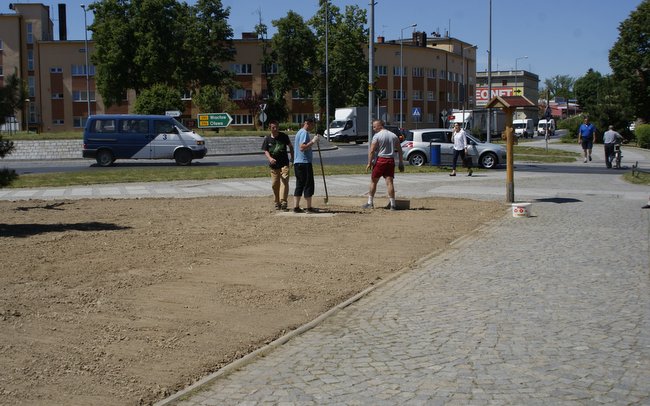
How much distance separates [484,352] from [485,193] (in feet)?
45.0

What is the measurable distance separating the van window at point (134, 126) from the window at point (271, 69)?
4706 cm

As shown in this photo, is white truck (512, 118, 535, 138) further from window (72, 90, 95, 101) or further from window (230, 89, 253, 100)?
window (72, 90, 95, 101)

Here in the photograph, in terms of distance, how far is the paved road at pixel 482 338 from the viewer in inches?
196

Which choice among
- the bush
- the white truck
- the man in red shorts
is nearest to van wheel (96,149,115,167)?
the man in red shorts

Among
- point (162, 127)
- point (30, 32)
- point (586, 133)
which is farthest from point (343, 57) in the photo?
point (586, 133)

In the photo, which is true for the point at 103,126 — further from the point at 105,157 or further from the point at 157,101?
the point at 157,101

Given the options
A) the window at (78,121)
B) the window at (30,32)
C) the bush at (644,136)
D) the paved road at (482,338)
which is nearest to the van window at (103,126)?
the paved road at (482,338)

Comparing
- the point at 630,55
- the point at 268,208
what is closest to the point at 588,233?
the point at 268,208

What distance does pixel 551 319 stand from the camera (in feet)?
22.4

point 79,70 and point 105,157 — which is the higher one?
point 79,70

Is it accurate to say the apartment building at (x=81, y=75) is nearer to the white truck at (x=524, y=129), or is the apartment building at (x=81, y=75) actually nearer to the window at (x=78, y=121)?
the window at (x=78, y=121)

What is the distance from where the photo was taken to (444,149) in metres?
29.8

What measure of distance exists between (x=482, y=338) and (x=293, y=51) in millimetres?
72125

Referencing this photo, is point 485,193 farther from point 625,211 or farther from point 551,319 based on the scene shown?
point 551,319
